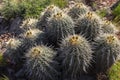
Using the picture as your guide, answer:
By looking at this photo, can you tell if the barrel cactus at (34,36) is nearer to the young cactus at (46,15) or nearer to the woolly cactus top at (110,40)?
the young cactus at (46,15)

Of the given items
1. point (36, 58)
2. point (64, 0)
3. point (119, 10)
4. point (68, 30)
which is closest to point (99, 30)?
point (68, 30)

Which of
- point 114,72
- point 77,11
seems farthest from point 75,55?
point 77,11

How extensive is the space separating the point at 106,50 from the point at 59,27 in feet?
3.11

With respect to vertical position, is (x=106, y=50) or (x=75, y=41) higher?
(x=75, y=41)

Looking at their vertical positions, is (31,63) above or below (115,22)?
below

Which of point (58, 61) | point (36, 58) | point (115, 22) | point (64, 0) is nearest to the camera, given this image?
point (36, 58)

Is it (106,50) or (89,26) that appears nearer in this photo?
(106,50)

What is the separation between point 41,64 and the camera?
5.32 metres

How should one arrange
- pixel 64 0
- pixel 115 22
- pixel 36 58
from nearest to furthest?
pixel 36 58, pixel 115 22, pixel 64 0

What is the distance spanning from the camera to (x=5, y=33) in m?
7.67

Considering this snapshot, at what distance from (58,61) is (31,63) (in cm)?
53

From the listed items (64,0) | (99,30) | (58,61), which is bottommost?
(58,61)

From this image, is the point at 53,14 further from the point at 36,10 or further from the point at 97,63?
the point at 36,10

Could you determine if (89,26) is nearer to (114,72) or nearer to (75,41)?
(75,41)
